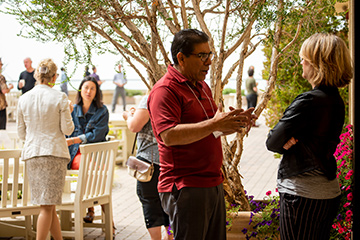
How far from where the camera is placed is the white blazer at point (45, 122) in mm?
4098

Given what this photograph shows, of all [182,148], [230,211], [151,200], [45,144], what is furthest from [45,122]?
[182,148]

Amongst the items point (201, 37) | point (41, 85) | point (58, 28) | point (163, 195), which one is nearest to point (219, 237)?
point (163, 195)

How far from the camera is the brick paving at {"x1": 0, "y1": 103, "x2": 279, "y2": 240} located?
5445 millimetres

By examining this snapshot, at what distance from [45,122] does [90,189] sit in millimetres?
883

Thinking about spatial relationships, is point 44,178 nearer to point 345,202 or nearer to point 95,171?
point 95,171

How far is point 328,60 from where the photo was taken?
100 inches

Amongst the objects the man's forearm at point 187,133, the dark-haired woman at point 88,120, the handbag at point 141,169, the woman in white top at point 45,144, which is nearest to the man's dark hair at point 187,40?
the man's forearm at point 187,133

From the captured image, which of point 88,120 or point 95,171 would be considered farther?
point 88,120

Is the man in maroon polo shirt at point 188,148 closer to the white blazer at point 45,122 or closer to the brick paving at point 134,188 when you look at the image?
the white blazer at point 45,122

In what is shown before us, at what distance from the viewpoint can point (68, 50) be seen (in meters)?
3.56

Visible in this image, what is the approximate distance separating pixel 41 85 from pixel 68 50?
808 mm

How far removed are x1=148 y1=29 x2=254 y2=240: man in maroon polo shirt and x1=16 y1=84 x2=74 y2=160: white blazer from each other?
174 cm

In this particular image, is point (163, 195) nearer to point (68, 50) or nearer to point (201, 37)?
point (201, 37)

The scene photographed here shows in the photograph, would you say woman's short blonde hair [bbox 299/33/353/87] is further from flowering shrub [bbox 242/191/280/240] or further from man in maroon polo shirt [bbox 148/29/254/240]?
flowering shrub [bbox 242/191/280/240]
